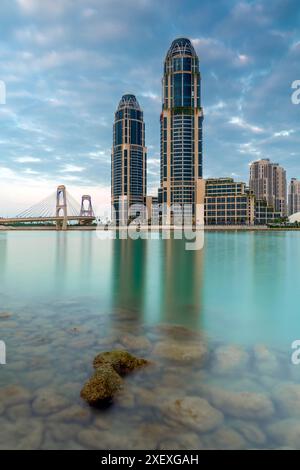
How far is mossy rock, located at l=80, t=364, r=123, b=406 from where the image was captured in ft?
25.4

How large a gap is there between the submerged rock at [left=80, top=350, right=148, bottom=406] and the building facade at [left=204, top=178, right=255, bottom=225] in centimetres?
18300

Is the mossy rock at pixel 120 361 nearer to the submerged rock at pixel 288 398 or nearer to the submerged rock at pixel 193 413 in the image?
the submerged rock at pixel 193 413

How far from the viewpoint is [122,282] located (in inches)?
1105

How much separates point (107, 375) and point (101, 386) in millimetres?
417

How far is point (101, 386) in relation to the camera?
26.2 feet

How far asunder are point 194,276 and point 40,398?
24.1 metres

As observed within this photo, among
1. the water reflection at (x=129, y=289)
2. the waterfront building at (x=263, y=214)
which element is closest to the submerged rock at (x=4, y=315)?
the water reflection at (x=129, y=289)

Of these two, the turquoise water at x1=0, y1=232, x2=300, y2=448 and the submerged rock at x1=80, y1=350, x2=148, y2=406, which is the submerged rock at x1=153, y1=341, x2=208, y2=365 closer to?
the turquoise water at x1=0, y1=232, x2=300, y2=448

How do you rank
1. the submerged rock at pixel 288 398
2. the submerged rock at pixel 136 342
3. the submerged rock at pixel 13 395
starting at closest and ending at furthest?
the submerged rock at pixel 288 398 → the submerged rock at pixel 13 395 → the submerged rock at pixel 136 342

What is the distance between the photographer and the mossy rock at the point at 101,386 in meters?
7.73

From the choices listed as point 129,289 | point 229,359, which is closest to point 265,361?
point 229,359

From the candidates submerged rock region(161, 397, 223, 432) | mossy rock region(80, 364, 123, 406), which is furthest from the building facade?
submerged rock region(161, 397, 223, 432)
